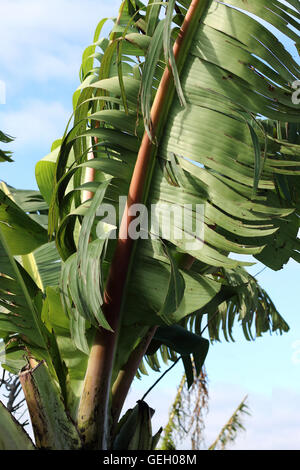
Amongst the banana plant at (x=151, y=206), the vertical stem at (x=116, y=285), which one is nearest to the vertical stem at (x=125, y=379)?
the banana plant at (x=151, y=206)

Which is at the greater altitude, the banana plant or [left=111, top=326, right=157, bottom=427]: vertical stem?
the banana plant

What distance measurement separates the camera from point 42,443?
5.55ft

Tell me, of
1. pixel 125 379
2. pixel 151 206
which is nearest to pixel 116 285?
pixel 151 206

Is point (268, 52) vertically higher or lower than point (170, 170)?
higher

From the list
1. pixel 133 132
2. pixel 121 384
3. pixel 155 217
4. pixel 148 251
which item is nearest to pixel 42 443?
pixel 121 384

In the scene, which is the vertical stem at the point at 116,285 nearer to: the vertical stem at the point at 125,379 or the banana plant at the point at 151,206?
the banana plant at the point at 151,206

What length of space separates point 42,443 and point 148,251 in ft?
2.42

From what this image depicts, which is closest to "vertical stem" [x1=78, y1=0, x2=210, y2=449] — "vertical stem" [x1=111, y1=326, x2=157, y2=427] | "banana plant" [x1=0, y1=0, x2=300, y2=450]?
"banana plant" [x1=0, y1=0, x2=300, y2=450]

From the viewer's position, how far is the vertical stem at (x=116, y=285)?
5.67ft

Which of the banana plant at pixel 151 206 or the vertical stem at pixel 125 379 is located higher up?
the banana plant at pixel 151 206

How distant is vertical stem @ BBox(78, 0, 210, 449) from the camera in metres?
1.73

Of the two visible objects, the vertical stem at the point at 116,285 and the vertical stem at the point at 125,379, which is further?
the vertical stem at the point at 125,379

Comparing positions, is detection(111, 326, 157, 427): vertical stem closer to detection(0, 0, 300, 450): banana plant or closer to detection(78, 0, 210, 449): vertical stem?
detection(0, 0, 300, 450): banana plant

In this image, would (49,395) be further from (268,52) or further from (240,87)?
(268,52)
